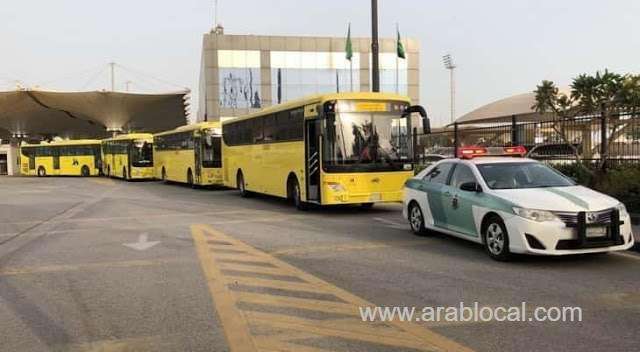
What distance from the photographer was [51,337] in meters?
5.48

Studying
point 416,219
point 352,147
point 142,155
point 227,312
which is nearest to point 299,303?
point 227,312

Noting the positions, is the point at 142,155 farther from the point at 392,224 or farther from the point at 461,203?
the point at 461,203

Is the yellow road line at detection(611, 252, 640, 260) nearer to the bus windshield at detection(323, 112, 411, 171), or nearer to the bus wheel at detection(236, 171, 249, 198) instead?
the bus windshield at detection(323, 112, 411, 171)

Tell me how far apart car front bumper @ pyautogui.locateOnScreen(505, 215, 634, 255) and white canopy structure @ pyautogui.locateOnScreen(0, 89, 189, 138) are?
6051 cm

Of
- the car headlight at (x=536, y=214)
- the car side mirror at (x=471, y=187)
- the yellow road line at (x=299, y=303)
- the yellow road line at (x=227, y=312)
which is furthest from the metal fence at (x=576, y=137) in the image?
the yellow road line at (x=299, y=303)

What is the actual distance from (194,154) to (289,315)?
23.5m

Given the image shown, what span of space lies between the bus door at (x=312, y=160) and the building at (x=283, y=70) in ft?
161

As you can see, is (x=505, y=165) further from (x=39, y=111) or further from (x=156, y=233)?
(x=39, y=111)

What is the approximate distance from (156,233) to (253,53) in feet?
Result: 181

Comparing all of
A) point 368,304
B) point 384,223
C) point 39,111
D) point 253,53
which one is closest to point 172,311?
point 368,304

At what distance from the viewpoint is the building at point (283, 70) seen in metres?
64.4

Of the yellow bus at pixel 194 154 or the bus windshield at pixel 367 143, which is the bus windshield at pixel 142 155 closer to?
the yellow bus at pixel 194 154

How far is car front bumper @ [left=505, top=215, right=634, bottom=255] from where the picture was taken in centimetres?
Result: 801

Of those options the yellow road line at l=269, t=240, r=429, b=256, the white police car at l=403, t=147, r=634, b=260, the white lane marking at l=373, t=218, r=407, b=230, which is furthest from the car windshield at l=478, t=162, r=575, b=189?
the white lane marking at l=373, t=218, r=407, b=230
